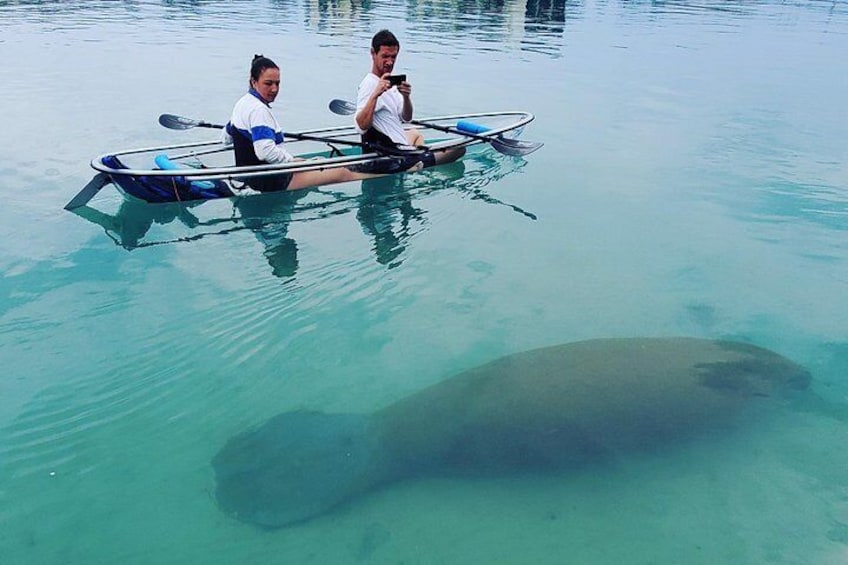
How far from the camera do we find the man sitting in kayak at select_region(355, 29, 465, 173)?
8.54 meters

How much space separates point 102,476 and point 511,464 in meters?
2.67

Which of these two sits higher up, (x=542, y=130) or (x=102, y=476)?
(x=542, y=130)

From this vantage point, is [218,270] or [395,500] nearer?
[395,500]

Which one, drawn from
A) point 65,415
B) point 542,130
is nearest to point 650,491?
point 65,415

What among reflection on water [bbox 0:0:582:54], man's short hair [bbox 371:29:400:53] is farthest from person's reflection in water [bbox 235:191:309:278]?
reflection on water [bbox 0:0:582:54]

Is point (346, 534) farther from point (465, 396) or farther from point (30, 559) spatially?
point (30, 559)

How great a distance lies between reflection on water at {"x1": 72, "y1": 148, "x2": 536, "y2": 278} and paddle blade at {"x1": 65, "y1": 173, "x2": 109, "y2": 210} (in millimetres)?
175

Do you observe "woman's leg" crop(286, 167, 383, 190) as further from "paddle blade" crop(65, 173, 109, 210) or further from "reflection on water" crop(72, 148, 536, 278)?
"paddle blade" crop(65, 173, 109, 210)

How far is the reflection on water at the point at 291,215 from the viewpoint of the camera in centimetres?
752

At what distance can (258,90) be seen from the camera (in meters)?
7.82

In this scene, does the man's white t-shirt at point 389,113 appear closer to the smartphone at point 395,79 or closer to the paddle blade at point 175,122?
the smartphone at point 395,79

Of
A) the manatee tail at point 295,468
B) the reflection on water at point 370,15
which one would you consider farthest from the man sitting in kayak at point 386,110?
the reflection on water at point 370,15

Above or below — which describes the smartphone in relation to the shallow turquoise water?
above

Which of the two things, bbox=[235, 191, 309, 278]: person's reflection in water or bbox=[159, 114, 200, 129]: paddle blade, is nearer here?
bbox=[235, 191, 309, 278]: person's reflection in water
